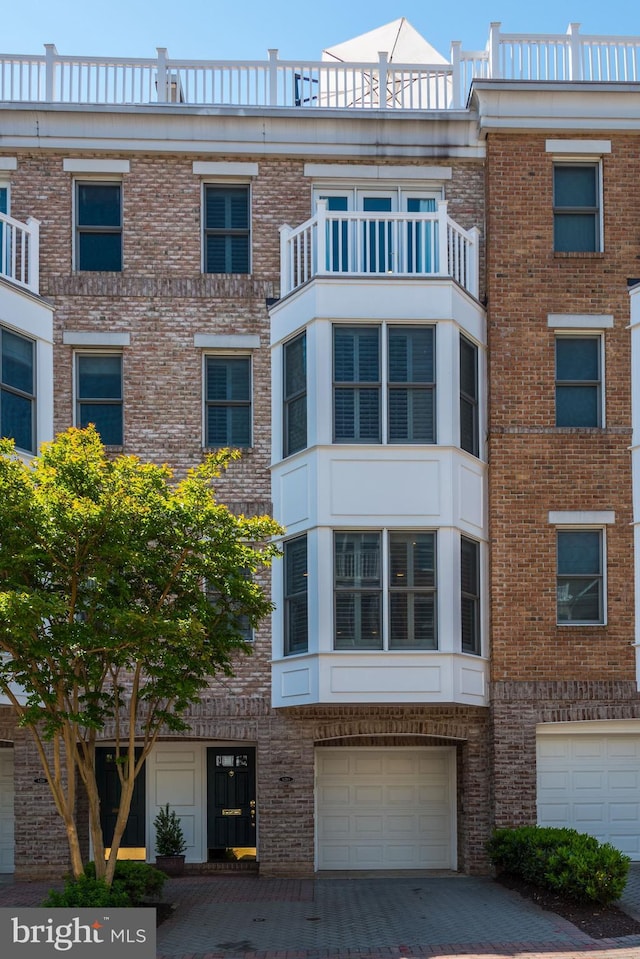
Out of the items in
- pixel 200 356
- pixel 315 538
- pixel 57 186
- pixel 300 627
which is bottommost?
pixel 300 627

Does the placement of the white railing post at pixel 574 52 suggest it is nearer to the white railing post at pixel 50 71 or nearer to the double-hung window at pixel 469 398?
the double-hung window at pixel 469 398

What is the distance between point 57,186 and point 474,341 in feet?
24.4

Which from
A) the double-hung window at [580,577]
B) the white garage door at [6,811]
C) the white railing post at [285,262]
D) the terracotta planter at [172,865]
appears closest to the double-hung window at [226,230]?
the white railing post at [285,262]

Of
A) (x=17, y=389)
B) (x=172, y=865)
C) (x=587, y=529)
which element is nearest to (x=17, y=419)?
(x=17, y=389)

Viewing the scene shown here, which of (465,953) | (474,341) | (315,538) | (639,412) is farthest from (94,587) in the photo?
(639,412)

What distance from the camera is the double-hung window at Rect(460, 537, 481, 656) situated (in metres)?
18.6

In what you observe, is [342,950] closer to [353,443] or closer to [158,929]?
[158,929]

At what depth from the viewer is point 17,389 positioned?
18734 mm

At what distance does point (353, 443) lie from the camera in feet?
60.2

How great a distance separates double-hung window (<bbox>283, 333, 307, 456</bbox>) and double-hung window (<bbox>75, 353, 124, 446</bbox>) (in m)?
2.79

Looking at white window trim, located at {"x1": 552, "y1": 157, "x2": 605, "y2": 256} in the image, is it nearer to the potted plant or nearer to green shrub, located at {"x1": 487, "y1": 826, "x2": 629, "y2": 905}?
green shrub, located at {"x1": 487, "y1": 826, "x2": 629, "y2": 905}

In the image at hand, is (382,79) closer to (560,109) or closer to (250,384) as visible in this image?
(560,109)

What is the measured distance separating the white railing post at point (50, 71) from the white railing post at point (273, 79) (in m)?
3.62

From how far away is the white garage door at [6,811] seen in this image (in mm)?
19688
